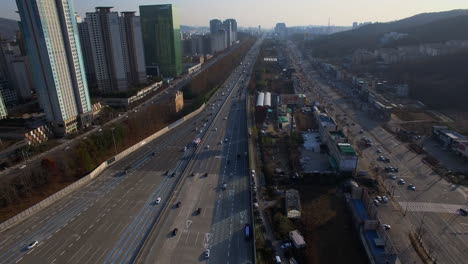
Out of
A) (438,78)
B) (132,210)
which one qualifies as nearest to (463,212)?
(132,210)

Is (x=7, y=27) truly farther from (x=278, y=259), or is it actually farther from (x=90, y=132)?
(x=278, y=259)

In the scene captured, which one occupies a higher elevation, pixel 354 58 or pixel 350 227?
pixel 354 58

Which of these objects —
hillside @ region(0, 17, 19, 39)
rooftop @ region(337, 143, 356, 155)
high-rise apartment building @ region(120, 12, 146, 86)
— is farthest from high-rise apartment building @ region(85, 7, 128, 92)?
hillside @ region(0, 17, 19, 39)

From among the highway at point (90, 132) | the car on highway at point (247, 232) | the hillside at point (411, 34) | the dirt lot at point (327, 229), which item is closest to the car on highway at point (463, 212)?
the dirt lot at point (327, 229)

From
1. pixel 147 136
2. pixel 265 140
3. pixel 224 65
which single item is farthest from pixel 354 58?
pixel 147 136

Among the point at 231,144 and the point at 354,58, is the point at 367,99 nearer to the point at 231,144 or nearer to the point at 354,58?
the point at 231,144

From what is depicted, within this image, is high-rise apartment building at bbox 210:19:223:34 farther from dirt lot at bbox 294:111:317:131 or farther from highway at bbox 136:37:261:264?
highway at bbox 136:37:261:264

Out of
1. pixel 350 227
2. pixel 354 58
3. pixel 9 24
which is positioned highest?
pixel 9 24
